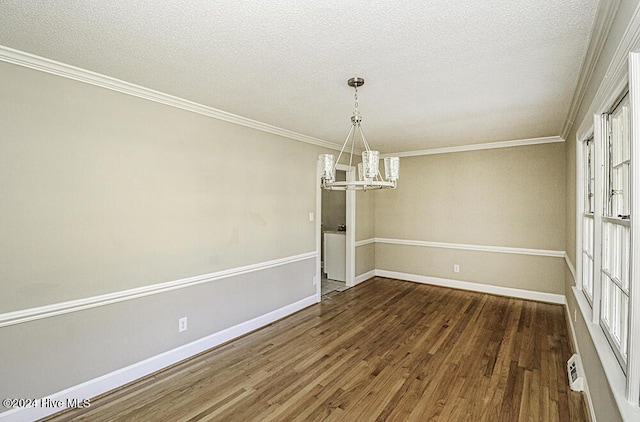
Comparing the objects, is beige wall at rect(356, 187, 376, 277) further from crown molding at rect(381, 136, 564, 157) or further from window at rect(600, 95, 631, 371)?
window at rect(600, 95, 631, 371)

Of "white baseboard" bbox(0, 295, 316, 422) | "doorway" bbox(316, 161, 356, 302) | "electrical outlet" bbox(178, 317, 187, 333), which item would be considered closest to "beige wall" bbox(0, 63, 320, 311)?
"electrical outlet" bbox(178, 317, 187, 333)

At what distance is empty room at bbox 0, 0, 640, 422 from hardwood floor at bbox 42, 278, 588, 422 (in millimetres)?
25

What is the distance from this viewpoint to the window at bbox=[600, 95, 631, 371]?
5.15ft

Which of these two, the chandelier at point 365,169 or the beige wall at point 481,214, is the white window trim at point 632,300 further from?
the beige wall at point 481,214

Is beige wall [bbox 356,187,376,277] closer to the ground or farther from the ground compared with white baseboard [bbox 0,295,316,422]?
farther from the ground

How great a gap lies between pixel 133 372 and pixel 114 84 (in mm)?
2345

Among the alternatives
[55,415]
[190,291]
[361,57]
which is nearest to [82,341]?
[55,415]

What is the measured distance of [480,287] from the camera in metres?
5.09

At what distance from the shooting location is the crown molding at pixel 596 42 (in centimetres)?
147

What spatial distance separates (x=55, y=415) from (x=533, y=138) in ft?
19.6

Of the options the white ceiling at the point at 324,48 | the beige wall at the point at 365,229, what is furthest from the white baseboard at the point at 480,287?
the white ceiling at the point at 324,48

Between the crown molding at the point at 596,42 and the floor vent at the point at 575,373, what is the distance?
2.23 metres

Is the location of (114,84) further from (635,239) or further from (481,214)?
(481,214)

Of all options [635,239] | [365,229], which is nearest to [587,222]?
[635,239]
